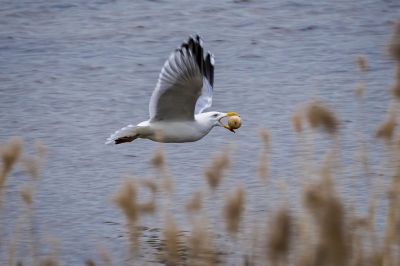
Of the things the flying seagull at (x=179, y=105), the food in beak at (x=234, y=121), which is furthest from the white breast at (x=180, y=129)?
the food in beak at (x=234, y=121)

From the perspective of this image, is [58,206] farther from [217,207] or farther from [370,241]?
[370,241]

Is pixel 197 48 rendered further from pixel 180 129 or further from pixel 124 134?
pixel 124 134

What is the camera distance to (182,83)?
175 inches

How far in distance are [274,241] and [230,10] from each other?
6.85 m

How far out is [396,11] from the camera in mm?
8195

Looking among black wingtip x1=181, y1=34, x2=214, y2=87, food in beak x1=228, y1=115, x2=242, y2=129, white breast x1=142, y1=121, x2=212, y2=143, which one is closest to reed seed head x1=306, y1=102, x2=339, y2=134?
black wingtip x1=181, y1=34, x2=214, y2=87

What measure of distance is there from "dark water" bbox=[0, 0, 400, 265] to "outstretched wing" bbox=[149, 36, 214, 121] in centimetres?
41

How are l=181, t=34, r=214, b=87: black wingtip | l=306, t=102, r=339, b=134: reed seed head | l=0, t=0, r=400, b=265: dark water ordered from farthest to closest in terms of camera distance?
l=0, t=0, r=400, b=265: dark water < l=181, t=34, r=214, b=87: black wingtip < l=306, t=102, r=339, b=134: reed seed head

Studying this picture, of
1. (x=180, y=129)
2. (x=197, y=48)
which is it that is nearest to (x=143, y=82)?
(x=180, y=129)

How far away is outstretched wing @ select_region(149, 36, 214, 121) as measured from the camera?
4391 millimetres

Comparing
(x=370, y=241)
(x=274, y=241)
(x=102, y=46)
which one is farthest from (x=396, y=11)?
(x=274, y=241)

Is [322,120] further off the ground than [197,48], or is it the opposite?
[322,120]

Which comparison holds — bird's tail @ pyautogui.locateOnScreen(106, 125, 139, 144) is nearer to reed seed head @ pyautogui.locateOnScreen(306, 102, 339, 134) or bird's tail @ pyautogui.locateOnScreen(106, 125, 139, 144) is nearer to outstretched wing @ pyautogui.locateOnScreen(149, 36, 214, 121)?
outstretched wing @ pyautogui.locateOnScreen(149, 36, 214, 121)

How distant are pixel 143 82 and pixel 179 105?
2199mm
